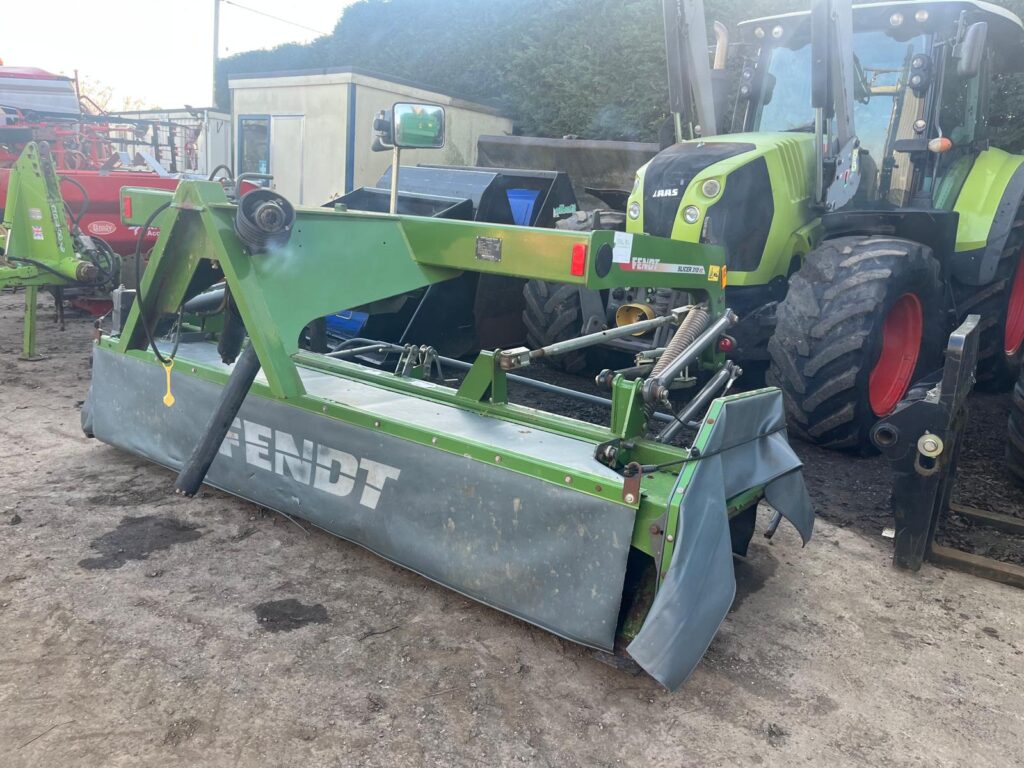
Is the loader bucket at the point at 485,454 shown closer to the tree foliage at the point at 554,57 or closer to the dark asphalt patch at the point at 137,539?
the dark asphalt patch at the point at 137,539

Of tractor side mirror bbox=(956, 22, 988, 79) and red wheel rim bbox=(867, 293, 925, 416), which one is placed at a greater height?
tractor side mirror bbox=(956, 22, 988, 79)

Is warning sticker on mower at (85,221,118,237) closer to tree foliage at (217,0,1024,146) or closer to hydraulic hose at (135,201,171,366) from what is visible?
hydraulic hose at (135,201,171,366)

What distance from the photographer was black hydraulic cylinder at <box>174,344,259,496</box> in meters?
2.58

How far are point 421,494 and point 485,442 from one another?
0.29 m

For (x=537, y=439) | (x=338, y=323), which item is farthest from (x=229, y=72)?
(x=537, y=439)

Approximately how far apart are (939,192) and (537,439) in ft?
11.4

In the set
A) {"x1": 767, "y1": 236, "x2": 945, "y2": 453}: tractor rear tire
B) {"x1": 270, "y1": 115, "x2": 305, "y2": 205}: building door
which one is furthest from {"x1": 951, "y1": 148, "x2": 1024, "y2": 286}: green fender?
{"x1": 270, "y1": 115, "x2": 305, "y2": 205}: building door

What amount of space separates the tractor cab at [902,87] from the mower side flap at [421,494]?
10.2 feet

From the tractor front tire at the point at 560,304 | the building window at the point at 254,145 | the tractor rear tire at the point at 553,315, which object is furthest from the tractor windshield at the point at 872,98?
the building window at the point at 254,145

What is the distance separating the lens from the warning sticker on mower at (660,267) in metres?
2.88

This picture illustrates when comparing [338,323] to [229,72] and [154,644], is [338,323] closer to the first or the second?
[154,644]

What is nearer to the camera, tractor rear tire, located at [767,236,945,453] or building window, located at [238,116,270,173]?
tractor rear tire, located at [767,236,945,453]

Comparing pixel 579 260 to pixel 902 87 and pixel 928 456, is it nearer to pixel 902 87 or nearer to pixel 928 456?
pixel 928 456

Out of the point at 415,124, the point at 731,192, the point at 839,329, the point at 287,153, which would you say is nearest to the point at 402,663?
the point at 415,124
